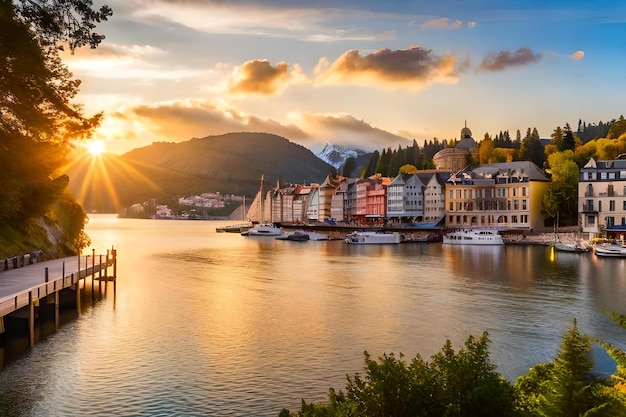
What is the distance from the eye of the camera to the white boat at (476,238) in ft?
442

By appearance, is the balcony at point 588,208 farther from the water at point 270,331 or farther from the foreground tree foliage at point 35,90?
the foreground tree foliage at point 35,90

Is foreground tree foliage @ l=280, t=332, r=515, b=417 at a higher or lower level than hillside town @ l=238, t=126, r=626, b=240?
lower

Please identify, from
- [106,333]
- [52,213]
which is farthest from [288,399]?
[52,213]

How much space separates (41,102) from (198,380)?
15083mm

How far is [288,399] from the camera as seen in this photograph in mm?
25469

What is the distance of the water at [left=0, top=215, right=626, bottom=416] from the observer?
2623 cm

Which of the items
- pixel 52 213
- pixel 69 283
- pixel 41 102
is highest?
pixel 41 102

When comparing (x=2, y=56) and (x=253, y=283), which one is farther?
(x=253, y=283)

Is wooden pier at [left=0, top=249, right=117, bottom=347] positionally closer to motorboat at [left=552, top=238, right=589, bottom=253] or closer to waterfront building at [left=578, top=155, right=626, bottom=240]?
motorboat at [left=552, top=238, right=589, bottom=253]

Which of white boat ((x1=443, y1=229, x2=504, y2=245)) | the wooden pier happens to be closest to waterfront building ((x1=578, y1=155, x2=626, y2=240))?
white boat ((x1=443, y1=229, x2=504, y2=245))

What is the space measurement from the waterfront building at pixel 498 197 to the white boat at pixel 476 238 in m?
14.5

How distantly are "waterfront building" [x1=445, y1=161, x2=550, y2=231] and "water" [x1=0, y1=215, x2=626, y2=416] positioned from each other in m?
72.8

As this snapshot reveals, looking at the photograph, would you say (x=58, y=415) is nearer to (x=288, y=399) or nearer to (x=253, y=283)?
(x=288, y=399)

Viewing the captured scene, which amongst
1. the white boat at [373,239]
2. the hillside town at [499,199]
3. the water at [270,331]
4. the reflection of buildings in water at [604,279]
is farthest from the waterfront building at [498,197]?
the water at [270,331]
